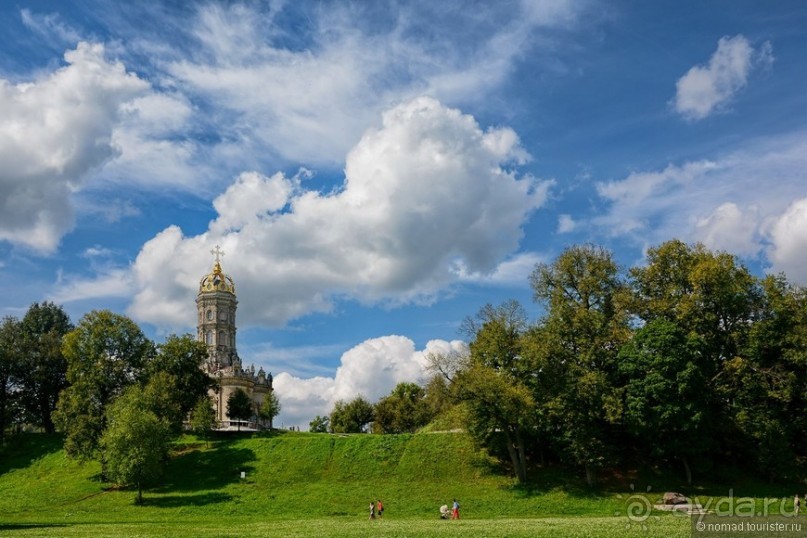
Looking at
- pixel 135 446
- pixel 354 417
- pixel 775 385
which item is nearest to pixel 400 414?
pixel 354 417

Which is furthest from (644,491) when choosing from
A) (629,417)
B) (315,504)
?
(315,504)

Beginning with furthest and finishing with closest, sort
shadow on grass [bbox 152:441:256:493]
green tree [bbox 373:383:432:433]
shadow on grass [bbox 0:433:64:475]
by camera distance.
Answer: green tree [bbox 373:383:432:433], shadow on grass [bbox 0:433:64:475], shadow on grass [bbox 152:441:256:493]

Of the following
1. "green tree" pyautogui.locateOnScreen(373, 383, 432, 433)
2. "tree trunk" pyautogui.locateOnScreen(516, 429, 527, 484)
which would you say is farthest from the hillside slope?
"green tree" pyautogui.locateOnScreen(373, 383, 432, 433)

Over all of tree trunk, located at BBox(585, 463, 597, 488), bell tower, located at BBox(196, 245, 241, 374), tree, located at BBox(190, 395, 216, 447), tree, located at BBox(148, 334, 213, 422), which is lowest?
tree trunk, located at BBox(585, 463, 597, 488)

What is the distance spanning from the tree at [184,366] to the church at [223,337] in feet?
119

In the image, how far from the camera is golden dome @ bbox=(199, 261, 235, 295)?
124438 millimetres

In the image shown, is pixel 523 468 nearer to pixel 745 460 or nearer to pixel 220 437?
pixel 745 460

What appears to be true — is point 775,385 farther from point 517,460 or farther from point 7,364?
point 7,364

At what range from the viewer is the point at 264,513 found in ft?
158

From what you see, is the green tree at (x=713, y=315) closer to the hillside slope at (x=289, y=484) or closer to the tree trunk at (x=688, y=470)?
the tree trunk at (x=688, y=470)

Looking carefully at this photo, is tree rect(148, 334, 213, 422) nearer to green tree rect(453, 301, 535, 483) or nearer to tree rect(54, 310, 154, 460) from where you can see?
tree rect(54, 310, 154, 460)

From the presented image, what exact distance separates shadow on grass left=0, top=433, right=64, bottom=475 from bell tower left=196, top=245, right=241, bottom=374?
43611mm

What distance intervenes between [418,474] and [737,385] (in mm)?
25139

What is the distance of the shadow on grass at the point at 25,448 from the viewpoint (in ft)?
228
